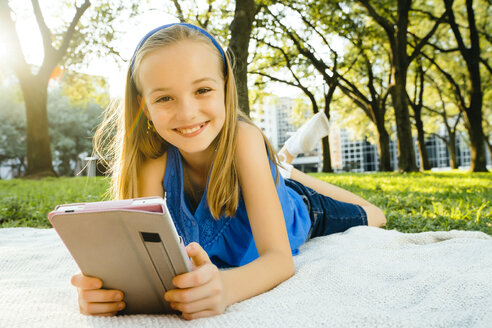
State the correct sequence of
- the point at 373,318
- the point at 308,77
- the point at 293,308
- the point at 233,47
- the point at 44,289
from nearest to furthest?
the point at 373,318
the point at 293,308
the point at 44,289
the point at 233,47
the point at 308,77

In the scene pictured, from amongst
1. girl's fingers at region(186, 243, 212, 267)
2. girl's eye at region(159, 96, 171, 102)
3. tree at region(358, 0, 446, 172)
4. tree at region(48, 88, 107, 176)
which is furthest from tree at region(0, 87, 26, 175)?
girl's fingers at region(186, 243, 212, 267)

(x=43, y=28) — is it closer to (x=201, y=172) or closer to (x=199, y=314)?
(x=201, y=172)

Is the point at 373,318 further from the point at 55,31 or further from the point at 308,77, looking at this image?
the point at 308,77

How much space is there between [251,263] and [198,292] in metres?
0.38

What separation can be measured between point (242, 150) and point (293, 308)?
2.72 feet

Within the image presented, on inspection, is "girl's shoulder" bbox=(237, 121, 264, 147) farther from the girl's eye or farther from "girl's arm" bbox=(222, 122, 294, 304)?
the girl's eye

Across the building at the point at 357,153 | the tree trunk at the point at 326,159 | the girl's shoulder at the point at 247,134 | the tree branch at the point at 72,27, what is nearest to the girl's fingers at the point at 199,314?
the girl's shoulder at the point at 247,134

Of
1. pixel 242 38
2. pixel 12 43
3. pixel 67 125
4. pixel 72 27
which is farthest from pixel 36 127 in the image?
pixel 67 125

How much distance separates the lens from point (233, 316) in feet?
4.06

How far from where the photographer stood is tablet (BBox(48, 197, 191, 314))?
102 centimetres

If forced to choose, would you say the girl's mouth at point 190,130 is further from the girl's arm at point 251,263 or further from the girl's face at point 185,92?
the girl's arm at point 251,263

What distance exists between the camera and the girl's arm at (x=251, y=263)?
121cm

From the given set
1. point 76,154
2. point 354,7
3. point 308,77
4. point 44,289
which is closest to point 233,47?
point 44,289

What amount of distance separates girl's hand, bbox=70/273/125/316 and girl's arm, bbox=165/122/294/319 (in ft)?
0.63
